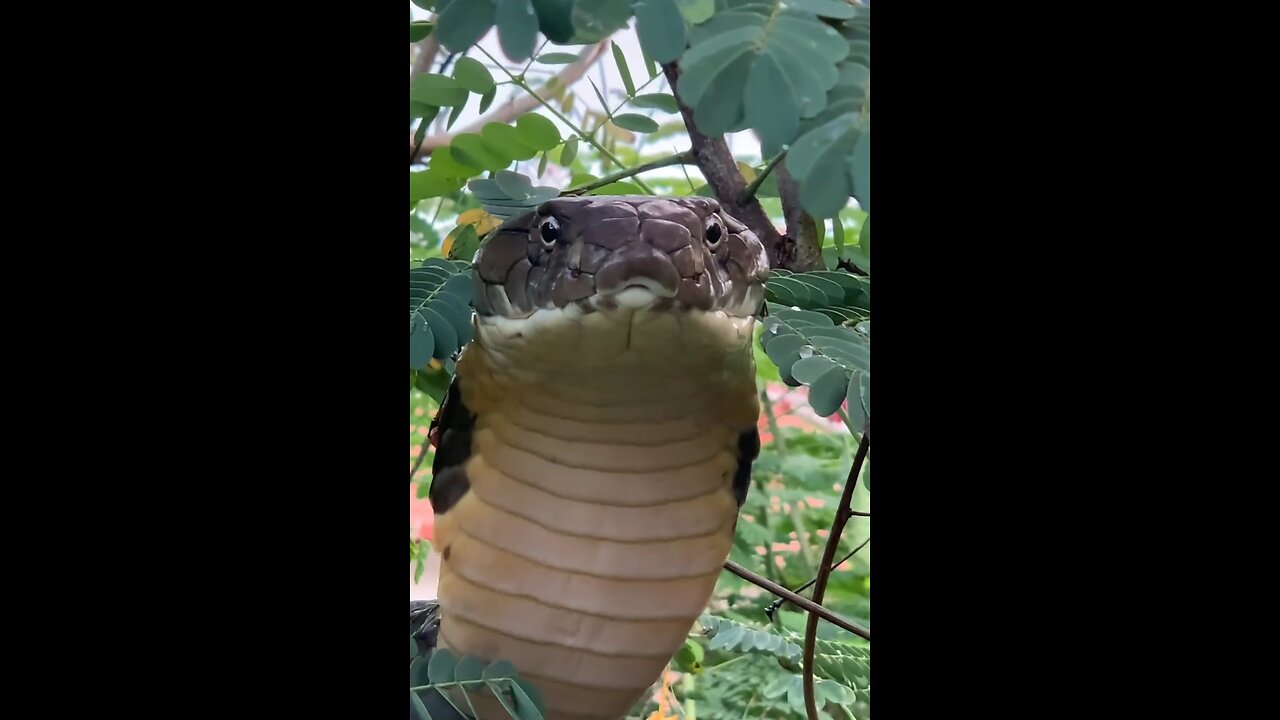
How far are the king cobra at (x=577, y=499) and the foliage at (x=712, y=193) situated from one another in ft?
0.12

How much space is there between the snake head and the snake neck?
0.31 ft

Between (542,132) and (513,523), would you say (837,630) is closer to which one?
(513,523)

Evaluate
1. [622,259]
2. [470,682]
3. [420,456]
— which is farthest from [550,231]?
[470,682]

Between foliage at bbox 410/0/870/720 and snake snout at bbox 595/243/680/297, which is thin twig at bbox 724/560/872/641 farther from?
snake snout at bbox 595/243/680/297

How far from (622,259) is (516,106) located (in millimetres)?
252

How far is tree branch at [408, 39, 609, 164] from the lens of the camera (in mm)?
894

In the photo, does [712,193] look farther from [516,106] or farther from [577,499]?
[577,499]

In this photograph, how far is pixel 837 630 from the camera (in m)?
1.16

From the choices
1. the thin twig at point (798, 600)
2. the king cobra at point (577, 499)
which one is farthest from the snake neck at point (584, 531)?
the thin twig at point (798, 600)

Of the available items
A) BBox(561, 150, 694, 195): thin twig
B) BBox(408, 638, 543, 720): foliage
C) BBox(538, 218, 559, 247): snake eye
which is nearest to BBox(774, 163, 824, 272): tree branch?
BBox(561, 150, 694, 195): thin twig

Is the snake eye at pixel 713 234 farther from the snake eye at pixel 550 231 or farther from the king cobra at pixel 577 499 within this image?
the snake eye at pixel 550 231

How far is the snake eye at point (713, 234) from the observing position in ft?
2.69
